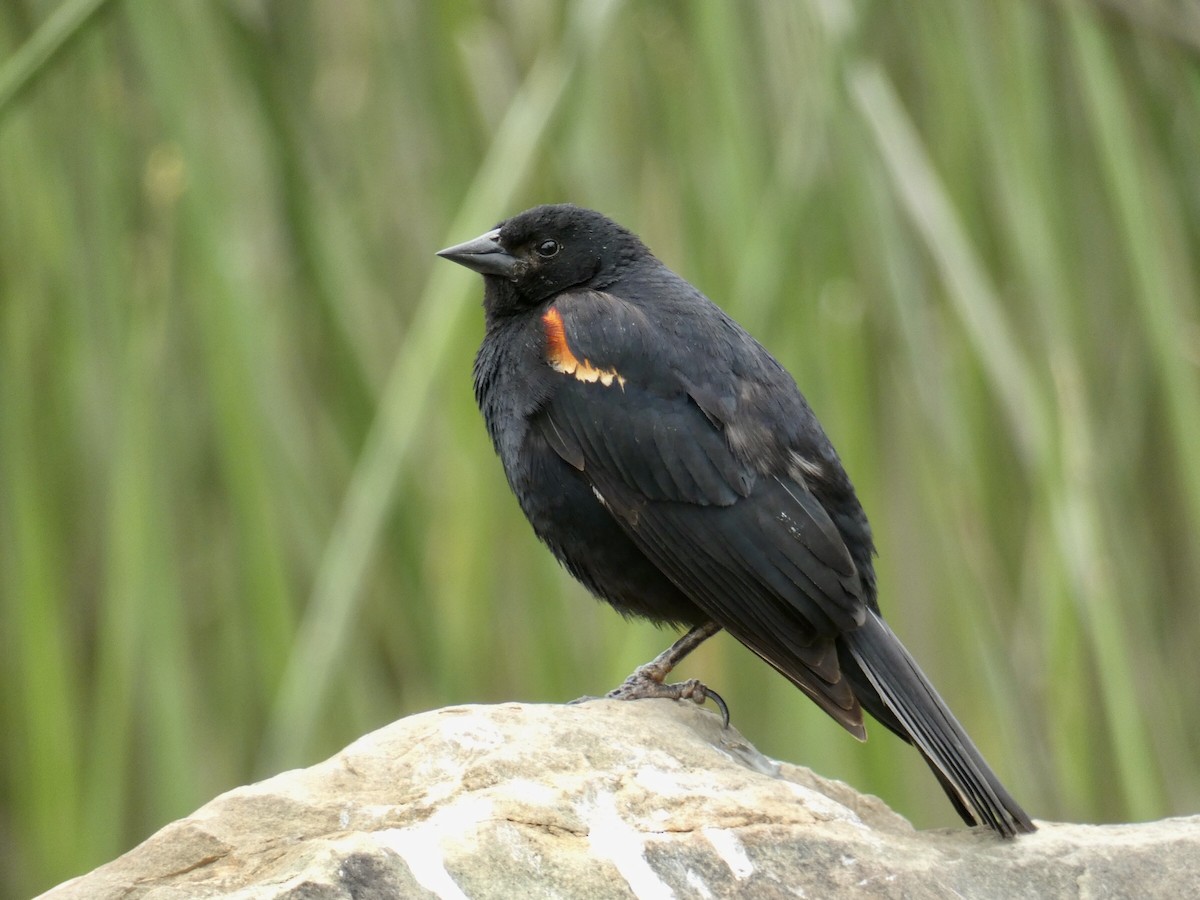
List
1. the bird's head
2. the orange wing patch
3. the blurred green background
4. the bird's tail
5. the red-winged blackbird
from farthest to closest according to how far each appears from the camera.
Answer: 1. the bird's head
2. the orange wing patch
3. the red-winged blackbird
4. the blurred green background
5. the bird's tail

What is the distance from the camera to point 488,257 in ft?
10.2

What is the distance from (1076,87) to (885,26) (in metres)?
0.38

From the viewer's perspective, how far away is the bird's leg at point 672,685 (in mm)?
2621

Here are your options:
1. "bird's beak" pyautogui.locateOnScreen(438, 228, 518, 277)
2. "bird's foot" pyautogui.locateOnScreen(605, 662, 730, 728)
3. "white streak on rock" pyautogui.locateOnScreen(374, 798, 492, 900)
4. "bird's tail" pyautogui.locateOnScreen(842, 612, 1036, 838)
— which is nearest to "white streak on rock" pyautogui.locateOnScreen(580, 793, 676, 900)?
"white streak on rock" pyautogui.locateOnScreen(374, 798, 492, 900)

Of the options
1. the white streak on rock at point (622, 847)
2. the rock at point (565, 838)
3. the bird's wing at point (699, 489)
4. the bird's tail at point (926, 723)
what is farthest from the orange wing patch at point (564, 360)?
the white streak on rock at point (622, 847)

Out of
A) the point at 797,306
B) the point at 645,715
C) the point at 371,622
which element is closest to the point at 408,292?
the point at 371,622

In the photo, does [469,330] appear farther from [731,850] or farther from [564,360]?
[731,850]

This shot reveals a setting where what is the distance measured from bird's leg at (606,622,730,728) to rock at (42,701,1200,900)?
482 millimetres

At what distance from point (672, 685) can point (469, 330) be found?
75 cm

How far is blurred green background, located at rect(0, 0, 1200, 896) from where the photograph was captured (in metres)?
2.30

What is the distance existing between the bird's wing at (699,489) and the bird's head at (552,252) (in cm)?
25

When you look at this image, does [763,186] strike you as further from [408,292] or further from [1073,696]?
[1073,696]

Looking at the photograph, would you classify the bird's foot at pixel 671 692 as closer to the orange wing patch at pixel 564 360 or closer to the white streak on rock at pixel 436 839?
the orange wing patch at pixel 564 360

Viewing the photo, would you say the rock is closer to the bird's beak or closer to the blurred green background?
the blurred green background
